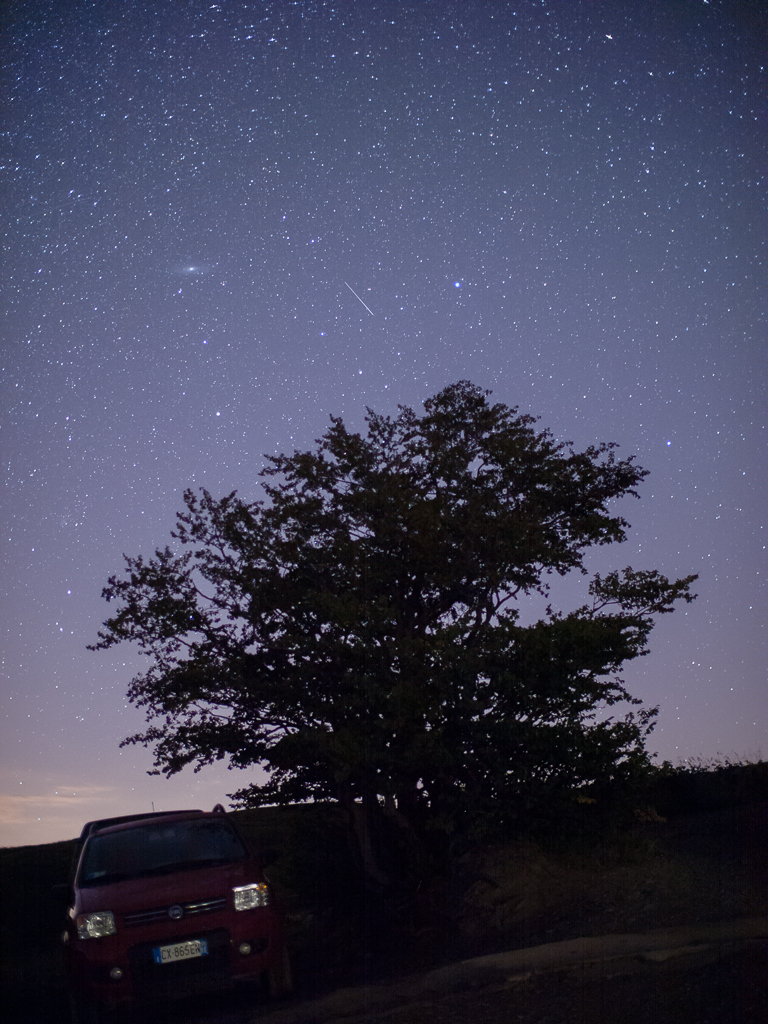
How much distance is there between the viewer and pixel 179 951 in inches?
299

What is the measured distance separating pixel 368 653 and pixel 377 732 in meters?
1.02

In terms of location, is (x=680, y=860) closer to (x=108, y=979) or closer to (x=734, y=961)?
(x=734, y=961)

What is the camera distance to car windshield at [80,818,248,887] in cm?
821

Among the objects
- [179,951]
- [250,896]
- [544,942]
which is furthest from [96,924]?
[544,942]

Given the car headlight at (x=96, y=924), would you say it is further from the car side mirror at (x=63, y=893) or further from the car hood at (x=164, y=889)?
the car side mirror at (x=63, y=893)

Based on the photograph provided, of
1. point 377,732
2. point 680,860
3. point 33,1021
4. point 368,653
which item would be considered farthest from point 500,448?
point 33,1021

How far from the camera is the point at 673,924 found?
834 cm

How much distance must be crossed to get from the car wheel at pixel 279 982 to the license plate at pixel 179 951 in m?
0.78

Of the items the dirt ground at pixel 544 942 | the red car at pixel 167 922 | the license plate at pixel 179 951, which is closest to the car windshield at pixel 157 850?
the red car at pixel 167 922

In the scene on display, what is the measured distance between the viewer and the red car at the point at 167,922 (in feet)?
24.5

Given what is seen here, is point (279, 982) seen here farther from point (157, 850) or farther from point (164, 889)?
point (157, 850)

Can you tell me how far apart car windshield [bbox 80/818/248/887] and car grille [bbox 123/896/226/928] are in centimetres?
44

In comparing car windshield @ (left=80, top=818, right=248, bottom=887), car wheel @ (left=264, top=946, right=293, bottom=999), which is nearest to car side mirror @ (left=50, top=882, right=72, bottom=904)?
car windshield @ (left=80, top=818, right=248, bottom=887)

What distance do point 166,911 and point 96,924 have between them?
57cm
